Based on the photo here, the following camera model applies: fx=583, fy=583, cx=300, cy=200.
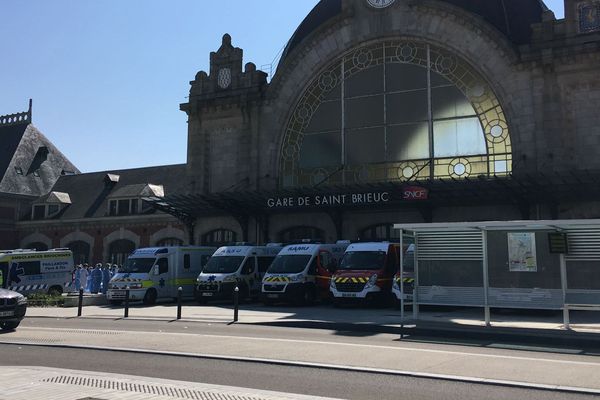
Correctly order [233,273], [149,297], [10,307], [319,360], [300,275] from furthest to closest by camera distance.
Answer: [149,297] → [233,273] → [300,275] → [10,307] → [319,360]

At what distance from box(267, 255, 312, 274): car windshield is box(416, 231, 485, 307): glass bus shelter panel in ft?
23.0

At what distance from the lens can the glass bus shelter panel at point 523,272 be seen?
15.0 metres

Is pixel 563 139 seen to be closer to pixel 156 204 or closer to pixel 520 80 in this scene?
pixel 520 80

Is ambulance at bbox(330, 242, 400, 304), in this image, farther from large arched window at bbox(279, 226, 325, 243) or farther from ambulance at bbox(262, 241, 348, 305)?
large arched window at bbox(279, 226, 325, 243)

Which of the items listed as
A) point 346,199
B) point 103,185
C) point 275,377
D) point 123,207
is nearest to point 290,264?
point 346,199

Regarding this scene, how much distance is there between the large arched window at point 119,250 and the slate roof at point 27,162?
10598 millimetres

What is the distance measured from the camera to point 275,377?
8688 mm

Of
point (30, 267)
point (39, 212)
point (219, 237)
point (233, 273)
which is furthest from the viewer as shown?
point (39, 212)

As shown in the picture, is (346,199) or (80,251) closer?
(346,199)

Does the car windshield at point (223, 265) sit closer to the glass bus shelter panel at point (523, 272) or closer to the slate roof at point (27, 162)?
the glass bus shelter panel at point (523, 272)

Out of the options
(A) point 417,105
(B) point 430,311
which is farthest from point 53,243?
(B) point 430,311

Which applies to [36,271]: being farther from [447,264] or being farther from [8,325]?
[447,264]

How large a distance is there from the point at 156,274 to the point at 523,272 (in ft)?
51.9

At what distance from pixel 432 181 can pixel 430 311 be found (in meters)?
6.78
